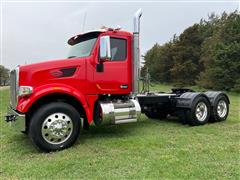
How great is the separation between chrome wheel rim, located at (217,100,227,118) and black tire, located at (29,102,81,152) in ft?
15.5

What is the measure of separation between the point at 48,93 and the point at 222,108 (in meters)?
5.48

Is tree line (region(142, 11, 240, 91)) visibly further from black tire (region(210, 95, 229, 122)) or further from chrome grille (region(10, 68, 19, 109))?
chrome grille (region(10, 68, 19, 109))

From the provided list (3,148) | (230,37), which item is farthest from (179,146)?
(230,37)

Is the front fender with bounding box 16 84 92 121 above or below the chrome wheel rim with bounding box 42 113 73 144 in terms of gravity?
above

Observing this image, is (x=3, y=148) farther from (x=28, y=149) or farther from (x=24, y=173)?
(x=24, y=173)

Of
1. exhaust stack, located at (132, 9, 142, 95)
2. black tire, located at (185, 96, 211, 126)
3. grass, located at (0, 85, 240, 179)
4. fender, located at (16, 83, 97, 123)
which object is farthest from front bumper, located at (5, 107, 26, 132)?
black tire, located at (185, 96, 211, 126)

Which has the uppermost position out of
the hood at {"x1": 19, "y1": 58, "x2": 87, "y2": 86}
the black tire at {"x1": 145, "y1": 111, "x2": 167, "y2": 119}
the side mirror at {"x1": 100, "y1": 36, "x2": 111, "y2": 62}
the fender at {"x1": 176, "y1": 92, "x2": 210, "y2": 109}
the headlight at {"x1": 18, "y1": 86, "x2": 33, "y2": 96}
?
the side mirror at {"x1": 100, "y1": 36, "x2": 111, "y2": 62}

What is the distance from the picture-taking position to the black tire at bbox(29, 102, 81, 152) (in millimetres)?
4945

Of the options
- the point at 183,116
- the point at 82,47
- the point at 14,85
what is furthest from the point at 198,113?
the point at 14,85

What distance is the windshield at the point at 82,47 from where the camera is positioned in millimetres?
5899

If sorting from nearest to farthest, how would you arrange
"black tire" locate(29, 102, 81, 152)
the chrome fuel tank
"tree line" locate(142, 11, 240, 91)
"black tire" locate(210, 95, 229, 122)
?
1. "black tire" locate(29, 102, 81, 152)
2. the chrome fuel tank
3. "black tire" locate(210, 95, 229, 122)
4. "tree line" locate(142, 11, 240, 91)

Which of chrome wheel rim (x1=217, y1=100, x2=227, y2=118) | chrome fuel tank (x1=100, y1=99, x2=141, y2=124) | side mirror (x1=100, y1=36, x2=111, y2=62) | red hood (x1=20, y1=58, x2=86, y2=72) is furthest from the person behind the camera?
chrome wheel rim (x1=217, y1=100, x2=227, y2=118)

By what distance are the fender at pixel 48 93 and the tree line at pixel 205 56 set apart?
557 centimetres

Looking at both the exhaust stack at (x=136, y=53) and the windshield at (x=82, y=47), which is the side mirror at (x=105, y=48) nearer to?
the windshield at (x=82, y=47)
